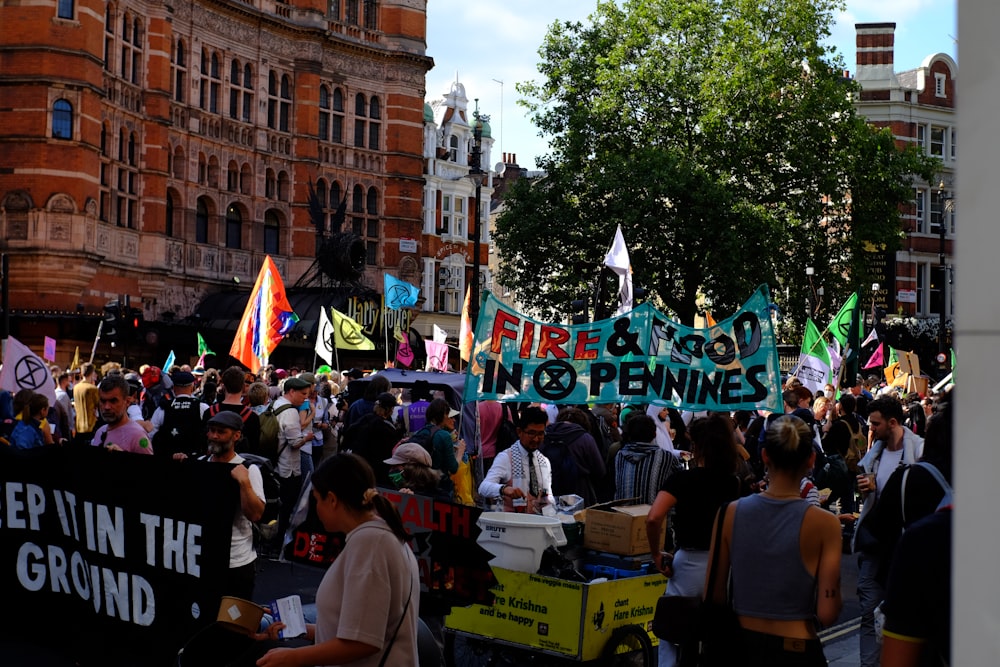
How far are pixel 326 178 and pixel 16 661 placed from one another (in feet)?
121

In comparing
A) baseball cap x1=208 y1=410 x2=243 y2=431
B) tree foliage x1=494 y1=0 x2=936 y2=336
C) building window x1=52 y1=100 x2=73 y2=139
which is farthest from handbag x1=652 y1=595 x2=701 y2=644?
tree foliage x1=494 y1=0 x2=936 y2=336

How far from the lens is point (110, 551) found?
7309 millimetres

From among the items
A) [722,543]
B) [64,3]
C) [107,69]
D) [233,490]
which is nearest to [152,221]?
[107,69]

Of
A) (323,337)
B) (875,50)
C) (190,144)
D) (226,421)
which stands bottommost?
(226,421)

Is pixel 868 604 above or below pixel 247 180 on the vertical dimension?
below

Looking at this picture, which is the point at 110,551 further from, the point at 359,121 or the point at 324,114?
the point at 359,121

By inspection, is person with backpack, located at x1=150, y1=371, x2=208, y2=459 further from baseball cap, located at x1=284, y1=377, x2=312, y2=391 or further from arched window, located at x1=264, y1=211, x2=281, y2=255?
arched window, located at x1=264, y1=211, x2=281, y2=255

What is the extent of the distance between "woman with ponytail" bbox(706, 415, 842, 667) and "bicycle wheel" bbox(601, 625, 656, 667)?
2.49m

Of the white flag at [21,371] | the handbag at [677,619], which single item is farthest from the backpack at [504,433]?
the handbag at [677,619]

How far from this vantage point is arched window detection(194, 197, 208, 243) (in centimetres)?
3983

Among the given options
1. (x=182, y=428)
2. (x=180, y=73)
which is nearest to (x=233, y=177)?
(x=180, y=73)

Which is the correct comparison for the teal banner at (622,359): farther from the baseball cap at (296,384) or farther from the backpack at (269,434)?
the backpack at (269,434)

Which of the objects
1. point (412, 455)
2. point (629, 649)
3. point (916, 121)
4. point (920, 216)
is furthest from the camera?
point (920, 216)

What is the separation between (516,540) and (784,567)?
9.11 feet
